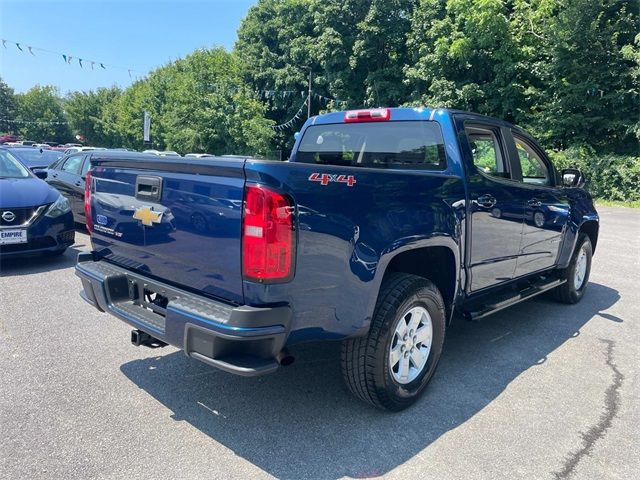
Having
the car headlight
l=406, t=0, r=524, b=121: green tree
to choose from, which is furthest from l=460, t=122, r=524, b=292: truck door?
l=406, t=0, r=524, b=121: green tree

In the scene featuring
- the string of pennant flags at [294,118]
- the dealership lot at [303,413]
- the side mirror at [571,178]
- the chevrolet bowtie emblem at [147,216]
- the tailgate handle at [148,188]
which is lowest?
the dealership lot at [303,413]

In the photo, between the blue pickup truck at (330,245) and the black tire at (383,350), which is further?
the black tire at (383,350)

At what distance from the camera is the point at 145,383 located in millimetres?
3320

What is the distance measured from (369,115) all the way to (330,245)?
198 cm

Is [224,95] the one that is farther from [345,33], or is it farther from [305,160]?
[305,160]

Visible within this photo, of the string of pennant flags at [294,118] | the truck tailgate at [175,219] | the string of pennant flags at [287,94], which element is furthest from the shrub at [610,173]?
the string of pennant flags at [294,118]

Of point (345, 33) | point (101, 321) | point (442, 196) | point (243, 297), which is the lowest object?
point (101, 321)

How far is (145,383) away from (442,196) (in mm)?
2423

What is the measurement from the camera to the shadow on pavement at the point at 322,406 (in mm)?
2594

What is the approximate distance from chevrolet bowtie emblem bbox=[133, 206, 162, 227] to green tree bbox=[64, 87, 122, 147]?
61090 mm

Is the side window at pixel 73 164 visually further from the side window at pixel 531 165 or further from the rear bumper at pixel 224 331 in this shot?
the side window at pixel 531 165

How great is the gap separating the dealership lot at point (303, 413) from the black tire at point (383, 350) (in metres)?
0.17

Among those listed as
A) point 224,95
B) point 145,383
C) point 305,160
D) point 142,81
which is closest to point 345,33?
point 224,95

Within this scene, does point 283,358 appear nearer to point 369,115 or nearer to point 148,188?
point 148,188
